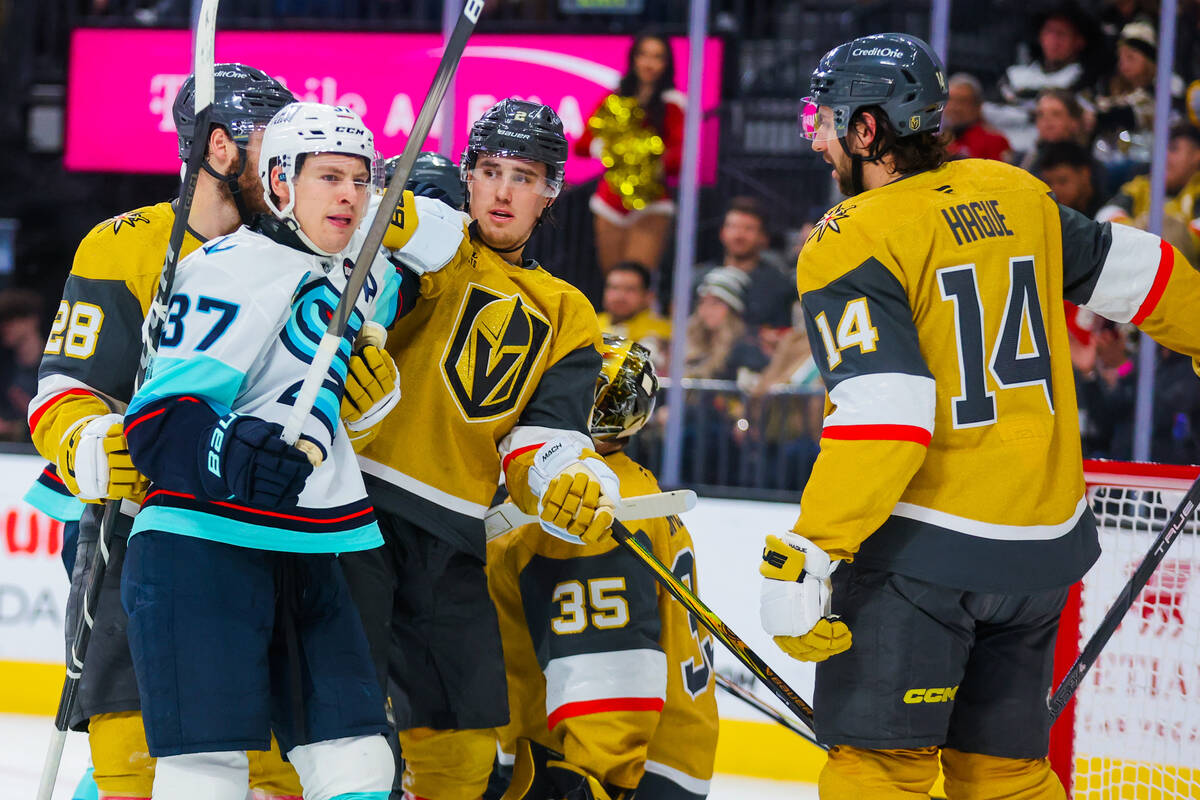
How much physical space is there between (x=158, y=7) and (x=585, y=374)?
4.22 metres

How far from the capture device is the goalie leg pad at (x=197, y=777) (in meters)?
1.85

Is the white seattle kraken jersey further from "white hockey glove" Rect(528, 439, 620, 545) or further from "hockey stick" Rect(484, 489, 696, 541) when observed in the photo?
"hockey stick" Rect(484, 489, 696, 541)

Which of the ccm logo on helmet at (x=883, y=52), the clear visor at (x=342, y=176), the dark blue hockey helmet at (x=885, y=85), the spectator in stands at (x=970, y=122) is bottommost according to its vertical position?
the clear visor at (x=342, y=176)

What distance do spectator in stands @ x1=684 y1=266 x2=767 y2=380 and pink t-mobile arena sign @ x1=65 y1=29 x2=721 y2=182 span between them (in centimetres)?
43

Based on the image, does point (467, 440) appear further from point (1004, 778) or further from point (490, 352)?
point (1004, 778)

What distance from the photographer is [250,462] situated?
5.97 feet

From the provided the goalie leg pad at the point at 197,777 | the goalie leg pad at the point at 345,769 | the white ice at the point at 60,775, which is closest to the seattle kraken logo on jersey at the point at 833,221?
the goalie leg pad at the point at 345,769

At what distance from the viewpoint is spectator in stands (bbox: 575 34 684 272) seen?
17.5ft

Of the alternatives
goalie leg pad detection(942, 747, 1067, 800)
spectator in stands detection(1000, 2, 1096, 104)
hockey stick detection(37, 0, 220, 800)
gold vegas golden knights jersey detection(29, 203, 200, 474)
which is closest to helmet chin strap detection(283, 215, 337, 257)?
hockey stick detection(37, 0, 220, 800)

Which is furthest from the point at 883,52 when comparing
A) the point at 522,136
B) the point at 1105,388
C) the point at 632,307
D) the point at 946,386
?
the point at 632,307

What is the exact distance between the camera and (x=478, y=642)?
2.44 metres

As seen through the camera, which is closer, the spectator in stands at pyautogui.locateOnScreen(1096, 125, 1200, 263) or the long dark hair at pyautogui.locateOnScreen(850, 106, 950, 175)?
the long dark hair at pyautogui.locateOnScreen(850, 106, 950, 175)

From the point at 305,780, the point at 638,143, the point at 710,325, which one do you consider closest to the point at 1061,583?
the point at 305,780

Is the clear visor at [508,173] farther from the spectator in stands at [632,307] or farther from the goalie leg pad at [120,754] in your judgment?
the spectator in stands at [632,307]
